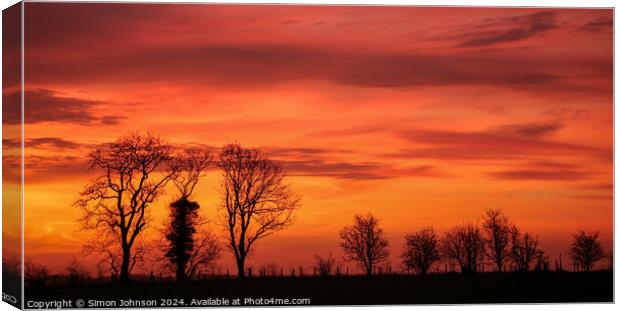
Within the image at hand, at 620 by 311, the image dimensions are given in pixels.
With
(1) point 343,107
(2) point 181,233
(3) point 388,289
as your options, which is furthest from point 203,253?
(1) point 343,107

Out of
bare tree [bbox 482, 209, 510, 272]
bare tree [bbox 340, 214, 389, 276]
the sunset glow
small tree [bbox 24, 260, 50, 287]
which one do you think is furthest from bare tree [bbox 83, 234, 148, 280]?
bare tree [bbox 482, 209, 510, 272]

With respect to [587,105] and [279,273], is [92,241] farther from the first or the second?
[587,105]

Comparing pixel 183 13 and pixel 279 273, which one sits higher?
pixel 183 13

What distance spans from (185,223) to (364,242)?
10.1ft

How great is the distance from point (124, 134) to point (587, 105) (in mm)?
8054

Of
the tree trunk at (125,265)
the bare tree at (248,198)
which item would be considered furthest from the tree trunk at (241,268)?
the tree trunk at (125,265)

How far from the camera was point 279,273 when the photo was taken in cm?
2108

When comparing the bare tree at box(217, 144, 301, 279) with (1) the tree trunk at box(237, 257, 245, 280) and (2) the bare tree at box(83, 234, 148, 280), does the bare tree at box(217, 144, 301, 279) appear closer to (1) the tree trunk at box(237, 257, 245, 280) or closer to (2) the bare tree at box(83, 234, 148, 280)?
Answer: (1) the tree trunk at box(237, 257, 245, 280)

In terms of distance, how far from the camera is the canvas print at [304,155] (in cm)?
2048

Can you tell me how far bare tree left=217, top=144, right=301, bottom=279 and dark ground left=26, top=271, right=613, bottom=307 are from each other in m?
0.68

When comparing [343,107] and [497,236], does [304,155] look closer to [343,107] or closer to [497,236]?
[343,107]

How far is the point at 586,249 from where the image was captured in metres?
21.6

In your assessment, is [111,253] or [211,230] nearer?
[111,253]

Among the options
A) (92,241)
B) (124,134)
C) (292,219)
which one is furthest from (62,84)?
(292,219)
